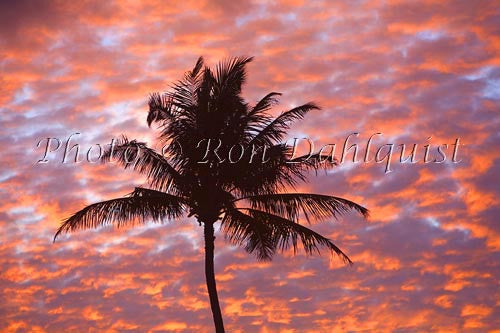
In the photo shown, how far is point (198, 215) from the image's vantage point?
974 inches

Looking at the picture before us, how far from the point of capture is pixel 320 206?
24469 millimetres

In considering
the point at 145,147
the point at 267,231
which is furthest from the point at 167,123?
the point at 267,231

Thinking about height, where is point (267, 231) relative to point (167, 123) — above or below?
below

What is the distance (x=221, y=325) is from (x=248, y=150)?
5.18 metres

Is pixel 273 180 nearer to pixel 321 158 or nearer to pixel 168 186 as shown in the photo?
pixel 321 158

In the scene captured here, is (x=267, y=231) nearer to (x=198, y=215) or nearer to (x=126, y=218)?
(x=198, y=215)

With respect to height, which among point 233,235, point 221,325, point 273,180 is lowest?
point 221,325

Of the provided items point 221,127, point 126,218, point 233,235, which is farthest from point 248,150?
point 126,218

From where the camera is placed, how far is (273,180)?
25.1m

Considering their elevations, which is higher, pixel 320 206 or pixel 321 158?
pixel 321 158

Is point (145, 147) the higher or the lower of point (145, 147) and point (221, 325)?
the higher

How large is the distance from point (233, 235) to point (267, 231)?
106cm

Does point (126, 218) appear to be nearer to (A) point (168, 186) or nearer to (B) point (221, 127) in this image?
(A) point (168, 186)

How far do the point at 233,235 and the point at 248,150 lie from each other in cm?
258
